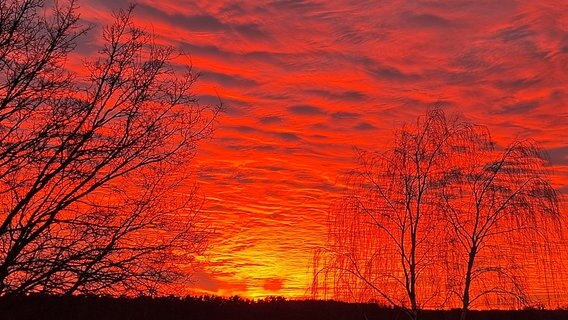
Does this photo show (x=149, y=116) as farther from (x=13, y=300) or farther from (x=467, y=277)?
(x=467, y=277)

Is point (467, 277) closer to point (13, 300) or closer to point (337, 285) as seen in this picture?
point (337, 285)

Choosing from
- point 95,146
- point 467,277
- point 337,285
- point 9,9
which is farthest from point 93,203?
point 467,277

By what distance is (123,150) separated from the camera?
13258 millimetres

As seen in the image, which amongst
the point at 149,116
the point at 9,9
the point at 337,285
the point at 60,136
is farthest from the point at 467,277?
the point at 9,9

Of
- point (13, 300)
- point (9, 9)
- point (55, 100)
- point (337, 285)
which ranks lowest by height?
point (13, 300)

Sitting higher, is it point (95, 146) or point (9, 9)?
point (9, 9)

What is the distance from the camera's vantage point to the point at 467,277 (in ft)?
59.2

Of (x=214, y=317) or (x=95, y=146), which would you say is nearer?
(x=95, y=146)

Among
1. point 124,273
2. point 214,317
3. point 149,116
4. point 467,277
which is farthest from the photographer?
point 214,317

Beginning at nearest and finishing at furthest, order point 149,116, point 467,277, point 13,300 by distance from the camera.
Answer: point 13,300, point 149,116, point 467,277

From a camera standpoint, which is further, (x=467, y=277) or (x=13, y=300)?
(x=467, y=277)

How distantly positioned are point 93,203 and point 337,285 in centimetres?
762

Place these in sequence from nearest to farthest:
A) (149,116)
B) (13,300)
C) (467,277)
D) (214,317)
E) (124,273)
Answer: (13,300), (124,273), (149,116), (467,277), (214,317)

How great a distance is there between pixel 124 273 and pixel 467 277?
9203 millimetres
